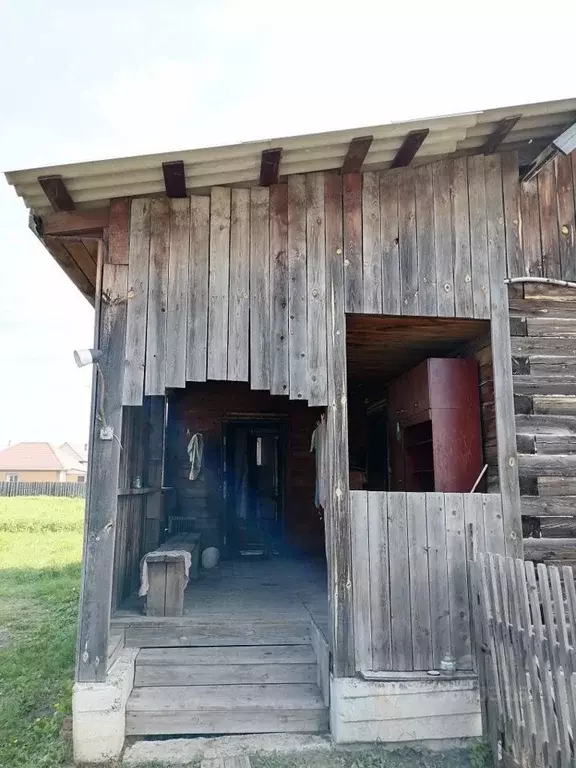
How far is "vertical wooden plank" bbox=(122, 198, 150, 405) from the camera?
3.87 metres

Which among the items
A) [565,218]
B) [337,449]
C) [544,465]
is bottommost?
[544,465]

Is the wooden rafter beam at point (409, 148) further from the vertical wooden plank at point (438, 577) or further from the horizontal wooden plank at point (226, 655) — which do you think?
the horizontal wooden plank at point (226, 655)

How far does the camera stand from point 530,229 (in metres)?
4.39

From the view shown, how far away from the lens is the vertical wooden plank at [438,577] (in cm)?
388

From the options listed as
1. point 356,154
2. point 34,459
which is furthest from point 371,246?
point 34,459

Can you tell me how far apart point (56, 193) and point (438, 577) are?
3.83m

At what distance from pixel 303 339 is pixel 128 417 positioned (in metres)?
2.28

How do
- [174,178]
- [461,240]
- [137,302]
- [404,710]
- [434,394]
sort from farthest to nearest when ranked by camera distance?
[434,394], [461,240], [137,302], [174,178], [404,710]

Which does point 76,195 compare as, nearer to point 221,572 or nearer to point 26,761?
point 26,761

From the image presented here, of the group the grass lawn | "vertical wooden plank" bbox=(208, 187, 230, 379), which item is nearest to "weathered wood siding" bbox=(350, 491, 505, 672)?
"vertical wooden plank" bbox=(208, 187, 230, 379)

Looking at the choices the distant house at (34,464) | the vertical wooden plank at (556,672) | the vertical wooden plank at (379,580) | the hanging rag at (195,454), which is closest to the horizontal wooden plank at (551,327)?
the vertical wooden plank at (379,580)

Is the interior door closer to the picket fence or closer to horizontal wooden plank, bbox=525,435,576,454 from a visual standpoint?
horizontal wooden plank, bbox=525,435,576,454

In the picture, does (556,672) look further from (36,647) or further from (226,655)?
(36,647)

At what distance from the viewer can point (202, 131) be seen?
3689 mm
